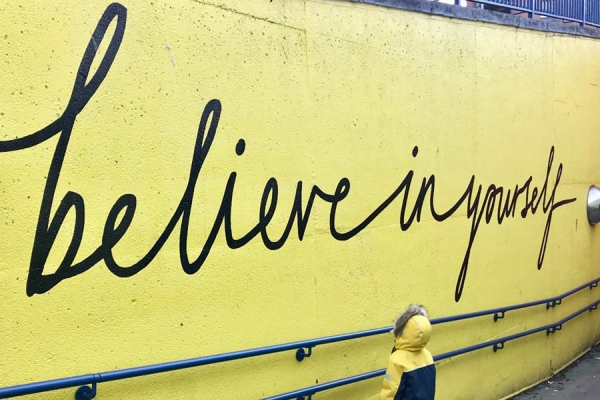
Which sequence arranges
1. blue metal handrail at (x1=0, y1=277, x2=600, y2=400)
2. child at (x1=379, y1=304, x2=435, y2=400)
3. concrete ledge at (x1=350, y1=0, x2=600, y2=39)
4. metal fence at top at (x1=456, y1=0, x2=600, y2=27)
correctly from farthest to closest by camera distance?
metal fence at top at (x1=456, y1=0, x2=600, y2=27) < concrete ledge at (x1=350, y1=0, x2=600, y2=39) < child at (x1=379, y1=304, x2=435, y2=400) < blue metal handrail at (x1=0, y1=277, x2=600, y2=400)

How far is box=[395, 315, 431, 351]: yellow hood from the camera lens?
3.34 m

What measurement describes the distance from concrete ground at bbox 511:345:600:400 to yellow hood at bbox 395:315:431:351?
3.31 metres

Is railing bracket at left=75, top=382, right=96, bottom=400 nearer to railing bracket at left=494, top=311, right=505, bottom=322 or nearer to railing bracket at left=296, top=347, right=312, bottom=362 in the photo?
railing bracket at left=296, top=347, right=312, bottom=362

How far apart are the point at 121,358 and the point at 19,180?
39.4 inches

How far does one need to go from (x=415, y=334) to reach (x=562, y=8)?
223 inches

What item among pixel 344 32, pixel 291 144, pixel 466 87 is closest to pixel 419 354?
pixel 291 144

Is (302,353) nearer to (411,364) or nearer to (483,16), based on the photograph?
(411,364)

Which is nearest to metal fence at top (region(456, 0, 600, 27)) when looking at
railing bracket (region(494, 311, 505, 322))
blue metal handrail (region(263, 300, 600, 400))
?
railing bracket (region(494, 311, 505, 322))

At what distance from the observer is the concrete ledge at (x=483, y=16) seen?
4.75 meters

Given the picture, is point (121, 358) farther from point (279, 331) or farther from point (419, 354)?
point (419, 354)

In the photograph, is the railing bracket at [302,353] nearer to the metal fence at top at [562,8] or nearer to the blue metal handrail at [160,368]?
the blue metal handrail at [160,368]

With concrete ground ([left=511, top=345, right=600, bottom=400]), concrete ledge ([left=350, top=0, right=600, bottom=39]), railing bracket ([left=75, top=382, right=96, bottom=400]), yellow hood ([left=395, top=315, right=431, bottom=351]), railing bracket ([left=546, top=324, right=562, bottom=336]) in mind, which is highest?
concrete ledge ([left=350, top=0, right=600, bottom=39])

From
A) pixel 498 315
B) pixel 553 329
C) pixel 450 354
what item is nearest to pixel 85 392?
pixel 450 354

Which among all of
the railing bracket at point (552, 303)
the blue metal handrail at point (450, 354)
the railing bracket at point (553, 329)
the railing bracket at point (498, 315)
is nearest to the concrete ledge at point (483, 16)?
the blue metal handrail at point (450, 354)
